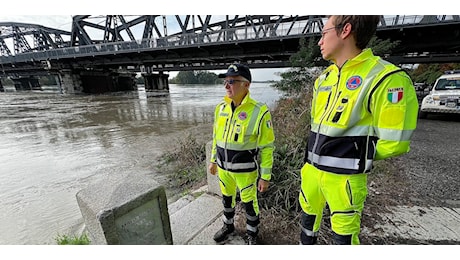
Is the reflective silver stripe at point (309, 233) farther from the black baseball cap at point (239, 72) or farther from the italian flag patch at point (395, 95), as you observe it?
the black baseball cap at point (239, 72)

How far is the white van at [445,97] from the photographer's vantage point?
646cm

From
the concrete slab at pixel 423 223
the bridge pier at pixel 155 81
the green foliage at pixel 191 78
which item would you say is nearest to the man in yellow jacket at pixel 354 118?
the concrete slab at pixel 423 223

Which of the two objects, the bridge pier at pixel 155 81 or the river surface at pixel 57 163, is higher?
the river surface at pixel 57 163

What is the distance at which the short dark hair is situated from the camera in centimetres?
119

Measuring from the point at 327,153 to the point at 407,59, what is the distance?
23.8m

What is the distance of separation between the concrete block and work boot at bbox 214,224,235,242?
1.87 feet

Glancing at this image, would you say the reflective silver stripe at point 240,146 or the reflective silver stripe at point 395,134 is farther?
the reflective silver stripe at point 240,146

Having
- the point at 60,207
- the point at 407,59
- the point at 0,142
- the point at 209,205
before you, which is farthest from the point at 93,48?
the point at 407,59

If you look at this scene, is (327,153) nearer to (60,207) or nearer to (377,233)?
(377,233)

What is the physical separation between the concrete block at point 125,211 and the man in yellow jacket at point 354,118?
3.93 feet

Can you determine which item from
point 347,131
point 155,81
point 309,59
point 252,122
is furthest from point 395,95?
point 155,81

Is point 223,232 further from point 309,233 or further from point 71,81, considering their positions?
point 71,81

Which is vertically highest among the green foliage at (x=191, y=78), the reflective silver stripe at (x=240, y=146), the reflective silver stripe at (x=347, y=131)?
the reflective silver stripe at (x=347, y=131)

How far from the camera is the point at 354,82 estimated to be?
4.04ft
